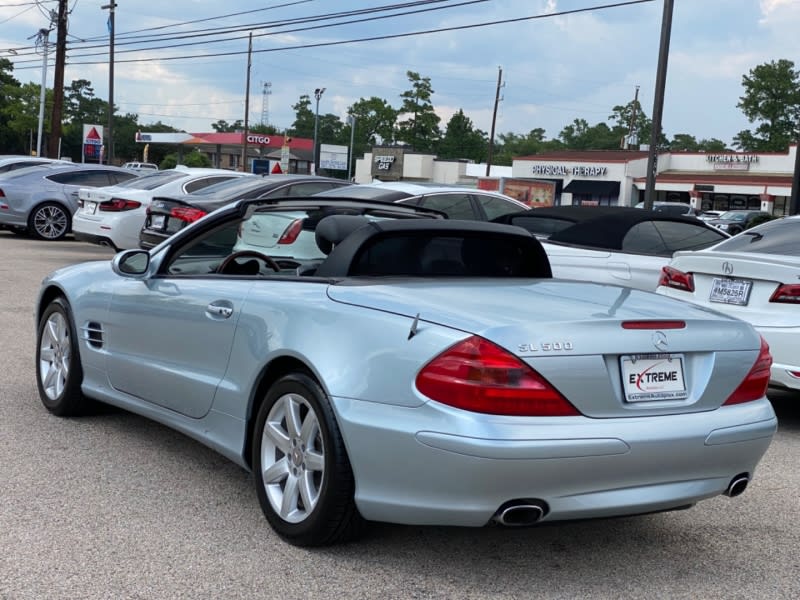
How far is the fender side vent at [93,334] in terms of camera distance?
5.58 metres

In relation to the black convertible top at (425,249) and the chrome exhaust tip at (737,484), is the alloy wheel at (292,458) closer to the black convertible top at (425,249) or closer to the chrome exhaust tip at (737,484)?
the black convertible top at (425,249)

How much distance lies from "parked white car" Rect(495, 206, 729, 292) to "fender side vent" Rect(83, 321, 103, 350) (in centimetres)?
540

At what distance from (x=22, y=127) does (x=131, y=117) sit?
6317 cm

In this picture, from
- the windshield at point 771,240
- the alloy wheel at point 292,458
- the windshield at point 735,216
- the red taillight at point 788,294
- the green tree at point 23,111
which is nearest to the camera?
the alloy wheel at point 292,458

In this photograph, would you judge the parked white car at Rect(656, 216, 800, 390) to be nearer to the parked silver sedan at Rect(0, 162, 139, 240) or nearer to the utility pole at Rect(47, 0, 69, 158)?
the parked silver sedan at Rect(0, 162, 139, 240)

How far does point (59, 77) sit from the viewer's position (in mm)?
35469

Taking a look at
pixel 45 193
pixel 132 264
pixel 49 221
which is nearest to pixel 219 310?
pixel 132 264

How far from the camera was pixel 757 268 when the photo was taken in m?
6.57

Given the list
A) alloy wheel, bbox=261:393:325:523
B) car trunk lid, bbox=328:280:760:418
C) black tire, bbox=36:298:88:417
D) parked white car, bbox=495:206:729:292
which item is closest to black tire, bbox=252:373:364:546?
alloy wheel, bbox=261:393:325:523

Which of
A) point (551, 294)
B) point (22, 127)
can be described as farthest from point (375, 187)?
point (22, 127)

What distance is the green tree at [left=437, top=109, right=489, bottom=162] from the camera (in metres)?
130

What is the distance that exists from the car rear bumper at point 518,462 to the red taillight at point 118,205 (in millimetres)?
12735

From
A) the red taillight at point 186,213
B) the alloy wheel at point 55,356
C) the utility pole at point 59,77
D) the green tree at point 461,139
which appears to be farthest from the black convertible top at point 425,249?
the green tree at point 461,139

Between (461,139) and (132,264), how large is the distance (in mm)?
128247
